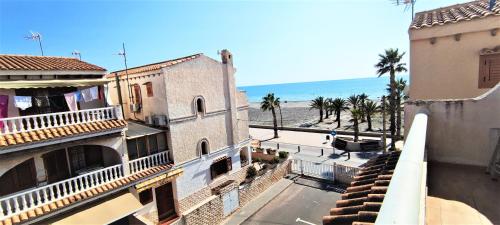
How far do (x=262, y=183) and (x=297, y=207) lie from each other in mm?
3549

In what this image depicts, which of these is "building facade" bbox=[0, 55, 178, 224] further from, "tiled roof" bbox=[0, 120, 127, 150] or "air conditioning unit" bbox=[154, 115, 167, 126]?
"air conditioning unit" bbox=[154, 115, 167, 126]

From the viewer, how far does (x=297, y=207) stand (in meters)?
17.5

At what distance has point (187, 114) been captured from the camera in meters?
17.6

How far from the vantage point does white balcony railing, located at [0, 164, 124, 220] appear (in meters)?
10.6

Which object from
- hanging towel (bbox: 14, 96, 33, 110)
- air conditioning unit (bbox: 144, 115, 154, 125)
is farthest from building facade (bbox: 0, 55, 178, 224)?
air conditioning unit (bbox: 144, 115, 154, 125)

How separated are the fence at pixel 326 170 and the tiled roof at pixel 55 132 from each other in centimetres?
1515

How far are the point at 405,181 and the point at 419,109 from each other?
452cm

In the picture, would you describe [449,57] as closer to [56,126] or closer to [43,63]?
[56,126]

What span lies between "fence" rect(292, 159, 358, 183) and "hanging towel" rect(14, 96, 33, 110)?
18.6m

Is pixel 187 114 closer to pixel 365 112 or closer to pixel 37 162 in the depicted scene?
pixel 37 162

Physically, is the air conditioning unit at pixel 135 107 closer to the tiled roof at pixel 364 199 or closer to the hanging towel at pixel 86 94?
the hanging towel at pixel 86 94

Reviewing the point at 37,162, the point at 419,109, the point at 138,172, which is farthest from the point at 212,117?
the point at 419,109

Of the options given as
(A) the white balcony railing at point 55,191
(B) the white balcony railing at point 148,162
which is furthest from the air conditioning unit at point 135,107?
(A) the white balcony railing at point 55,191

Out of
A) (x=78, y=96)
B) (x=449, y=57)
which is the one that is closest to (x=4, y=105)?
(x=78, y=96)
